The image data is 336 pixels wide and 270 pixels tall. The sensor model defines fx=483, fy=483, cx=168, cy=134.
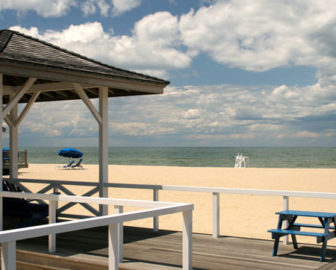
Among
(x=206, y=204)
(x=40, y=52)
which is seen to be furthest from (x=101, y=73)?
(x=206, y=204)

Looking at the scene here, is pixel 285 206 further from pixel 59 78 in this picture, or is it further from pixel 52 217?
pixel 59 78

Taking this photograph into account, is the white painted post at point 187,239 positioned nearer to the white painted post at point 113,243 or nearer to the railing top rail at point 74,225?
the railing top rail at point 74,225

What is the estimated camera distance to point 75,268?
6008 millimetres

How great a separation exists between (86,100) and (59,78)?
115 centimetres

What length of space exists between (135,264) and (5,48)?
163 inches

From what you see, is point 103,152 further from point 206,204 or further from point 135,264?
point 206,204

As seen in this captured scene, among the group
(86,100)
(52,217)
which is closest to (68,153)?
(86,100)

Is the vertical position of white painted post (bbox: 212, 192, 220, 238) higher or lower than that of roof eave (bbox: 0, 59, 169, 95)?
lower

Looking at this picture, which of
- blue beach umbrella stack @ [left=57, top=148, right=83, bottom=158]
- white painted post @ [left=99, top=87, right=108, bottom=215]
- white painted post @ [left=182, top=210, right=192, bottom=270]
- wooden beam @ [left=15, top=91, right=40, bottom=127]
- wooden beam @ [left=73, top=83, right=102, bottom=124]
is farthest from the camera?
blue beach umbrella stack @ [left=57, top=148, right=83, bottom=158]

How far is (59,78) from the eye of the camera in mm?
7734

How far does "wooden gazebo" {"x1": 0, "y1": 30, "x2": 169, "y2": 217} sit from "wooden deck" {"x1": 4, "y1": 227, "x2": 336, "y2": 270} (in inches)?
71.4

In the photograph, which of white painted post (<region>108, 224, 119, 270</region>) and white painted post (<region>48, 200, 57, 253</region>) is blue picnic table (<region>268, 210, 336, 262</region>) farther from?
white painted post (<region>48, 200, 57, 253</region>)

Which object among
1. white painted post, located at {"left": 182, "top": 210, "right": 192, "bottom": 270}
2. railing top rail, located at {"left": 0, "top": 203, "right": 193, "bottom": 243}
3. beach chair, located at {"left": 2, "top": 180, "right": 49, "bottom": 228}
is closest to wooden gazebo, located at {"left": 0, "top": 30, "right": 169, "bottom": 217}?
beach chair, located at {"left": 2, "top": 180, "right": 49, "bottom": 228}

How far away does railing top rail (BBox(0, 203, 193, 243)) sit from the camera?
369 centimetres
